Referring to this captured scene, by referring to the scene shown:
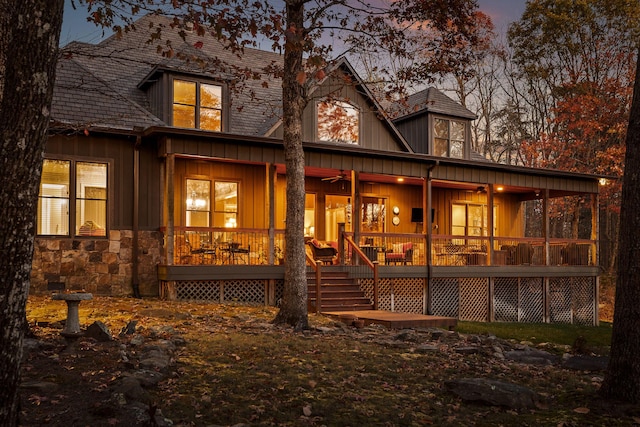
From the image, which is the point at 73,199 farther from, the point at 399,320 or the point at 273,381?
the point at 273,381

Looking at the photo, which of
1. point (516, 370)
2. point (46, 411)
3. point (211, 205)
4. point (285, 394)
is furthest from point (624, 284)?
point (211, 205)

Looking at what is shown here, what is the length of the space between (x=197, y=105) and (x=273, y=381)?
11.5 m

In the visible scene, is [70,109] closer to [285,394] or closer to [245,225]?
[245,225]

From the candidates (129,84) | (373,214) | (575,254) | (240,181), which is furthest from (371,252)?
(129,84)

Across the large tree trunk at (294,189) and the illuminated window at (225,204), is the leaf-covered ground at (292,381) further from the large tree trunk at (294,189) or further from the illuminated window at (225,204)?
the illuminated window at (225,204)

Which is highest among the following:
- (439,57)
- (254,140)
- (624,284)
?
(439,57)

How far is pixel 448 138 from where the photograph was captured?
21812 millimetres

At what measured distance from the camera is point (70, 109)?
14938mm

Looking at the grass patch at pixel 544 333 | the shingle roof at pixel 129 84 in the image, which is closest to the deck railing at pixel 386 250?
the grass patch at pixel 544 333

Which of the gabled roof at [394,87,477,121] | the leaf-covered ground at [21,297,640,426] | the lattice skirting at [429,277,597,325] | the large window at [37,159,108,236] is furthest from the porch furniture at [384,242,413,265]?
the large window at [37,159,108,236]

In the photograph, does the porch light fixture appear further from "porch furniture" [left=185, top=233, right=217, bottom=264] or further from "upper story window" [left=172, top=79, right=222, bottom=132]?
"upper story window" [left=172, top=79, right=222, bottom=132]

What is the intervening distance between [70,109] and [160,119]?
2.43 meters

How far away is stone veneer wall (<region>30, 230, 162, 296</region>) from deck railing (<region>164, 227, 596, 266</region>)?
0.79 meters

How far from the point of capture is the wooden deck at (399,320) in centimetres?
1252
